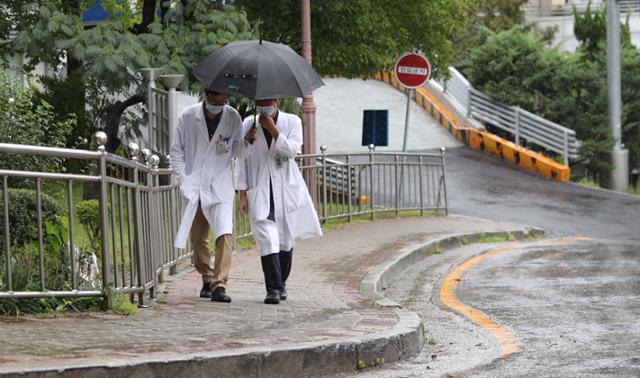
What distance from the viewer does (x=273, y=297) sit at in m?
10.3

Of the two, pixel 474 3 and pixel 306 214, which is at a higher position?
pixel 474 3

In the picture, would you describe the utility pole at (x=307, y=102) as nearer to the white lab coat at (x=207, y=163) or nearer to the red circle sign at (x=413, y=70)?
the red circle sign at (x=413, y=70)

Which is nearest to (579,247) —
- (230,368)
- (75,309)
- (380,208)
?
(380,208)

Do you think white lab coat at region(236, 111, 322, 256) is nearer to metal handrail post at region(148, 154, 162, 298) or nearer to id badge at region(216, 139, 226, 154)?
id badge at region(216, 139, 226, 154)

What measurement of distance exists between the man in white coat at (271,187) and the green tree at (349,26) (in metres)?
13.6

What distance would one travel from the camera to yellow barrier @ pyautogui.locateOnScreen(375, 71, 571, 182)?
3158 centimetres

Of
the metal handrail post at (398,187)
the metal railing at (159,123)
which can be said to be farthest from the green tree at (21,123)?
the metal handrail post at (398,187)

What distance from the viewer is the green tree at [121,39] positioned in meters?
19.2

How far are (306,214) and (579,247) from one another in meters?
8.57

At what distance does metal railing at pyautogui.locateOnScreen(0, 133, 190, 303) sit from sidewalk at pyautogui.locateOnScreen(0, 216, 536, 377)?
0.26 meters

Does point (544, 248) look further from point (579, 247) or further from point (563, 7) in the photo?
point (563, 7)

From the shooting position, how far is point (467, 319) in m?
10.6

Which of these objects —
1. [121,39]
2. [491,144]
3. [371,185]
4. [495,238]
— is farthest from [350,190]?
[491,144]

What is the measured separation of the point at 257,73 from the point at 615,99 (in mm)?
22605
